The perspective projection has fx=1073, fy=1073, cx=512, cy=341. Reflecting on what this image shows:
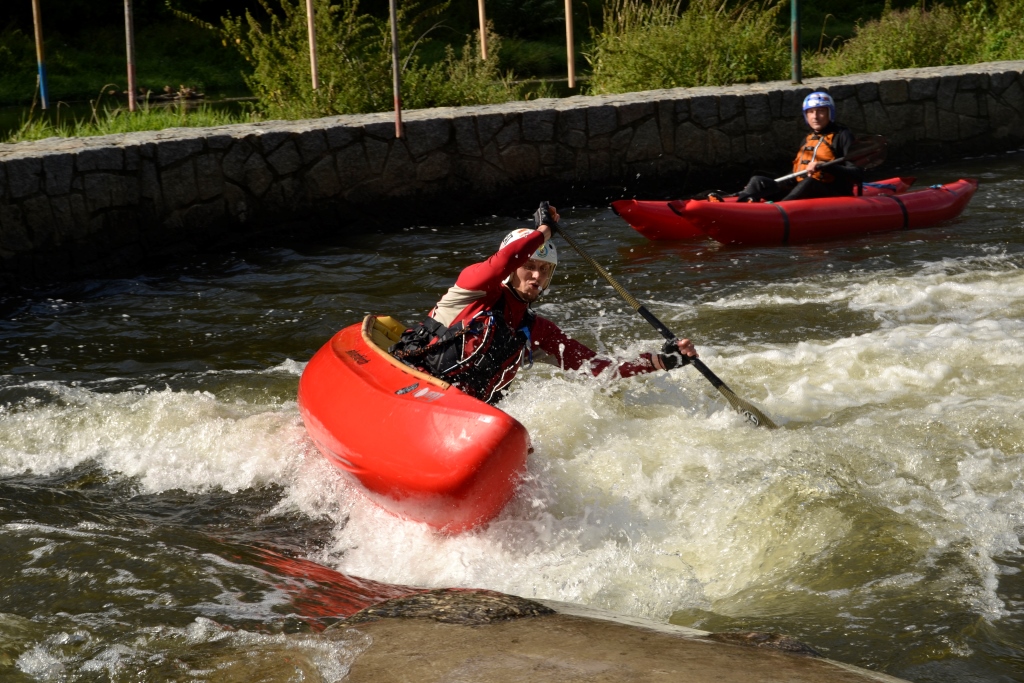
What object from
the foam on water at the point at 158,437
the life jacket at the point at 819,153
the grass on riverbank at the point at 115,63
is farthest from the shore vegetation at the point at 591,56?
the foam on water at the point at 158,437

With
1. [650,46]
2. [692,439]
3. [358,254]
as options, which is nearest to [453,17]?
[650,46]

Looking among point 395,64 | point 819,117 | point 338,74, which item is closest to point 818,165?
point 819,117

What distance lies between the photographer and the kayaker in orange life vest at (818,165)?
825cm

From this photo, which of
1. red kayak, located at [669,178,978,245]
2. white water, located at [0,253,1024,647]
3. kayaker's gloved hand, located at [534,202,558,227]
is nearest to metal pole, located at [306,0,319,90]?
red kayak, located at [669,178,978,245]

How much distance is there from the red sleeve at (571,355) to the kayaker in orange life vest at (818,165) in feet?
13.5

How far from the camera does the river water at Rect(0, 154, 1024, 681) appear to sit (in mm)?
3094

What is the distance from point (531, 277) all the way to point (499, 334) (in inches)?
10.0

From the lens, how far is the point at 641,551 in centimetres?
362

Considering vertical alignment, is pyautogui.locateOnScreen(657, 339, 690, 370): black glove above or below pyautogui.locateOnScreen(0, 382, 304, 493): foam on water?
above

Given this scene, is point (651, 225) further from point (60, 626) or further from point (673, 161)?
point (60, 626)

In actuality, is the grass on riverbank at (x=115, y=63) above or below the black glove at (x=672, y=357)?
above

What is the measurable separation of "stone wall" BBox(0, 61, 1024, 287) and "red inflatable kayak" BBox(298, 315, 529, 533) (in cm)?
388

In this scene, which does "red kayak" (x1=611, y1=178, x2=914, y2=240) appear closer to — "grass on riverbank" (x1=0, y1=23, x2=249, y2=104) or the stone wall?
the stone wall

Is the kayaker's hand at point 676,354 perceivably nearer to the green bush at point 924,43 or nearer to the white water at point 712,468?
the white water at point 712,468
